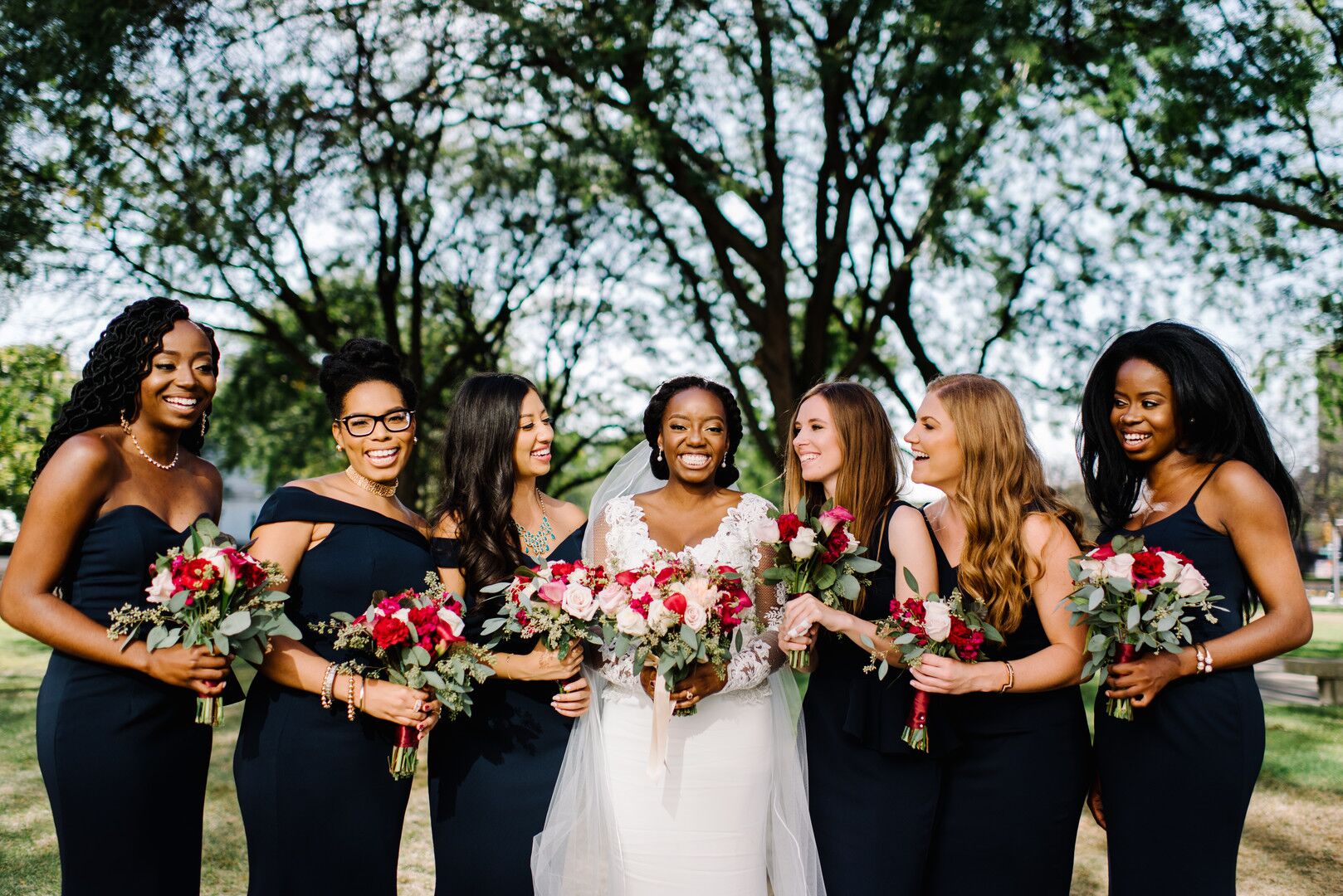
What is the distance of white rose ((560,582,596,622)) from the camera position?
4.03m

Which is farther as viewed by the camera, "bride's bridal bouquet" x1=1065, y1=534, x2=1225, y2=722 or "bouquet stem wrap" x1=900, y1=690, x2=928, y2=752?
"bouquet stem wrap" x1=900, y1=690, x2=928, y2=752

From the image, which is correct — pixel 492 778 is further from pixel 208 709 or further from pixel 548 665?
pixel 208 709

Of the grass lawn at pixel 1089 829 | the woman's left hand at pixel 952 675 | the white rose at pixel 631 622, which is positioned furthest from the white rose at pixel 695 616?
the grass lawn at pixel 1089 829

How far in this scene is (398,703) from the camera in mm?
3959

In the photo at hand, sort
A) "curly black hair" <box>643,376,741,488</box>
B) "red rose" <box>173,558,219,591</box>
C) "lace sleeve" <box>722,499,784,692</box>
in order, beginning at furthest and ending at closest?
"curly black hair" <box>643,376,741,488</box>
"lace sleeve" <box>722,499,784,692</box>
"red rose" <box>173,558,219,591</box>

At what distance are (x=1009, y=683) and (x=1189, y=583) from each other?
0.76m

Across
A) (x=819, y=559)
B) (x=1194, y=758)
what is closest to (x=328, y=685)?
(x=819, y=559)

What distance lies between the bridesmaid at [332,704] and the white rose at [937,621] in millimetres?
1925

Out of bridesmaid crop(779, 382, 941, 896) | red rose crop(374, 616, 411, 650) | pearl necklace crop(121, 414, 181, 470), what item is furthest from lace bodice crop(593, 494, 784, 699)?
pearl necklace crop(121, 414, 181, 470)

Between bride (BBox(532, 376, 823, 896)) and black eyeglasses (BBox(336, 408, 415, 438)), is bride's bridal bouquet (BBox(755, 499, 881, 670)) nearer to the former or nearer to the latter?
bride (BBox(532, 376, 823, 896))

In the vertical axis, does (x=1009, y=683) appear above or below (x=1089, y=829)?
above

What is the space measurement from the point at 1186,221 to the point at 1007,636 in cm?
1238

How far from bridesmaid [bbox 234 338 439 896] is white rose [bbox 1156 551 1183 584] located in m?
2.78

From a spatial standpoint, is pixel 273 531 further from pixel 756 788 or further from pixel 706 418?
pixel 756 788
